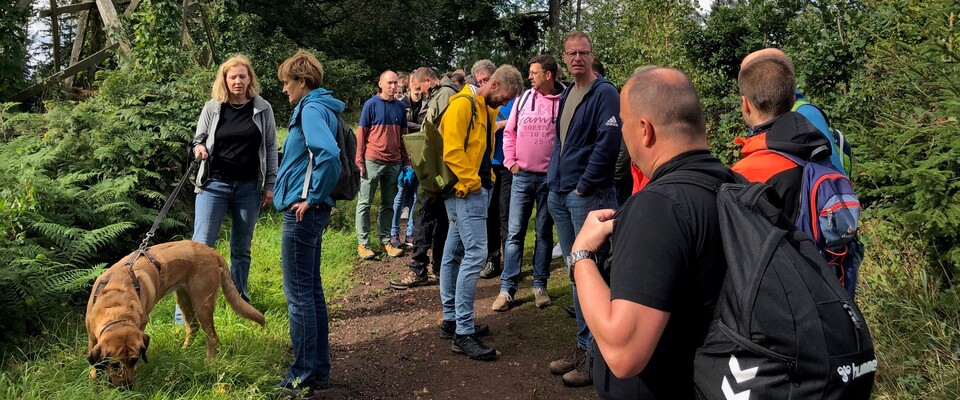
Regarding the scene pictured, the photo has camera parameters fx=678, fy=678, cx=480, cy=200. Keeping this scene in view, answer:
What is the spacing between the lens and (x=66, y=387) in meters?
3.69

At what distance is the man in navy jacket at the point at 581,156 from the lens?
14.8 feet

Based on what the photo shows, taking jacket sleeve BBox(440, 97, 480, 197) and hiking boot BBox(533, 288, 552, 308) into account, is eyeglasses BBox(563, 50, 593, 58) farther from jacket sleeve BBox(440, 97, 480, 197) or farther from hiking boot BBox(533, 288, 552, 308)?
hiking boot BBox(533, 288, 552, 308)

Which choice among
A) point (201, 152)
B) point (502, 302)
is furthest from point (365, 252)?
point (201, 152)

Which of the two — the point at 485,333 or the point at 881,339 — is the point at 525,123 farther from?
the point at 881,339

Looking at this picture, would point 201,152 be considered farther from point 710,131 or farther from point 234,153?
point 710,131

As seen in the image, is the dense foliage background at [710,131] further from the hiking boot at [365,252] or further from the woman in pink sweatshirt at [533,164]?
the woman in pink sweatshirt at [533,164]

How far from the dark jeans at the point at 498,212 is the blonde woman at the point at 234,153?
2534 mm

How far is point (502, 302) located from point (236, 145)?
8.61 feet

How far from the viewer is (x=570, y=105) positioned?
477 cm

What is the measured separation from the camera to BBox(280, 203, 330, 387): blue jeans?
13.1ft

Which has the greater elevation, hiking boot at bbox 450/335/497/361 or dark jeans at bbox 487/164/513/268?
dark jeans at bbox 487/164/513/268

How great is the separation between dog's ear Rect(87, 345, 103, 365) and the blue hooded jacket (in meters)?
1.23

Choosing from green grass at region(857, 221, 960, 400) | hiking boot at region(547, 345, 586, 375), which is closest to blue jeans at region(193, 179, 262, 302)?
hiking boot at region(547, 345, 586, 375)

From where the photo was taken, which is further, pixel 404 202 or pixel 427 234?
pixel 404 202
